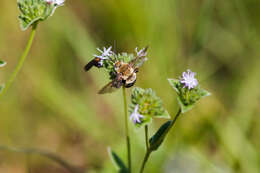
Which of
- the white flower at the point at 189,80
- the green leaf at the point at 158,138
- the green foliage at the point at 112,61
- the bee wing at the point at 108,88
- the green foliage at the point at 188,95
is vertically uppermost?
the green foliage at the point at 112,61

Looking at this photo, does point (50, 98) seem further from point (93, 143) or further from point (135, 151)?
point (135, 151)

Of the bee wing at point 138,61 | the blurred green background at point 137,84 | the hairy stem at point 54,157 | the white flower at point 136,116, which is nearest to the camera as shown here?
the white flower at point 136,116

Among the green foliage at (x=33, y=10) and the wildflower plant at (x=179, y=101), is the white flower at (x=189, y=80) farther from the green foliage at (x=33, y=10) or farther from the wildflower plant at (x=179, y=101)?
the green foliage at (x=33, y=10)

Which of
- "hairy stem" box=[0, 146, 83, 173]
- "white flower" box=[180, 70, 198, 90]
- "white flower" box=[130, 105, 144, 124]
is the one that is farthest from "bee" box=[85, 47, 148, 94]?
"hairy stem" box=[0, 146, 83, 173]

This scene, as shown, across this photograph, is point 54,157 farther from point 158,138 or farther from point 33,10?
point 33,10

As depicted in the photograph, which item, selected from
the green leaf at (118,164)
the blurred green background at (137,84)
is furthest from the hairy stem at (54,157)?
the blurred green background at (137,84)

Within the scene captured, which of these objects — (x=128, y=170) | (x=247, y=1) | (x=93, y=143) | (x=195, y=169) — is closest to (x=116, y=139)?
(x=93, y=143)

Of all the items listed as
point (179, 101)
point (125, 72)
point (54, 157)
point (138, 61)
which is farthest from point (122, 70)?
point (54, 157)
